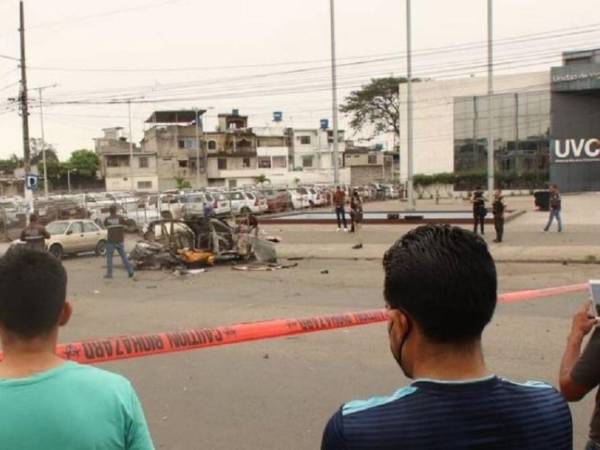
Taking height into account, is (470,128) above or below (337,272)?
above

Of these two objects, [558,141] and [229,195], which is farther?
[558,141]

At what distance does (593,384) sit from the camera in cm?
261

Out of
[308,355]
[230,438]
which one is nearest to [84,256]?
[308,355]

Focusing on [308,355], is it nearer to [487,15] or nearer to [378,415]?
[378,415]

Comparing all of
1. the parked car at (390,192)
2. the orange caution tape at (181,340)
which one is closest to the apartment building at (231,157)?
the parked car at (390,192)

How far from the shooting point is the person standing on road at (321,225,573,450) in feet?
5.04

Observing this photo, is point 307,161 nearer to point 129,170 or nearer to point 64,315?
point 129,170

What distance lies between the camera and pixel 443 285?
1.63 meters

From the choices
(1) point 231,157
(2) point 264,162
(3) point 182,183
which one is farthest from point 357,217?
(2) point 264,162

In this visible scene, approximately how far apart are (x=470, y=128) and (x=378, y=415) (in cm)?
6342

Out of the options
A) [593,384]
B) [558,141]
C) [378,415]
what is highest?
[558,141]

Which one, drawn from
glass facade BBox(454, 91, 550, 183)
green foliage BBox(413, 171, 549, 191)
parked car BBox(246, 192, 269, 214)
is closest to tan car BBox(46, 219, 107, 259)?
parked car BBox(246, 192, 269, 214)

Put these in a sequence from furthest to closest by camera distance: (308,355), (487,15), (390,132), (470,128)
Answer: (390,132), (470,128), (487,15), (308,355)

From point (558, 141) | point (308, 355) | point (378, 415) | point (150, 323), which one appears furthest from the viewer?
point (558, 141)
